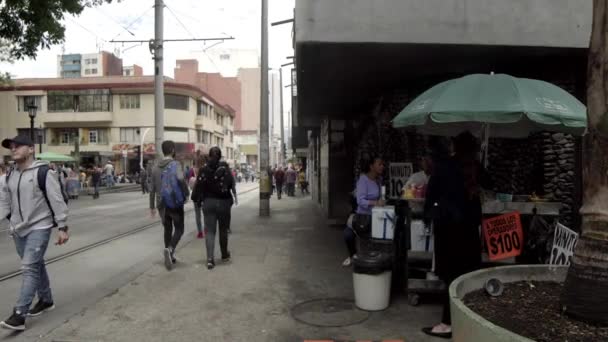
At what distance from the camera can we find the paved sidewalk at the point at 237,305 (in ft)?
14.6

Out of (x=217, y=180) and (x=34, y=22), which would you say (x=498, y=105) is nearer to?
(x=217, y=180)

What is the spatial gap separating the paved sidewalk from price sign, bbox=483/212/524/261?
2.91ft

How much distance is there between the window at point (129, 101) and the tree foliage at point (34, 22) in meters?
34.9

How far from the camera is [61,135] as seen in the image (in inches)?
1892

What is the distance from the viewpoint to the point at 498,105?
4.35 metres

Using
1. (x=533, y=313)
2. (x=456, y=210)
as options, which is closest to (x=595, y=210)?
(x=533, y=313)

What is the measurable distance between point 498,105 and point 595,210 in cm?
162

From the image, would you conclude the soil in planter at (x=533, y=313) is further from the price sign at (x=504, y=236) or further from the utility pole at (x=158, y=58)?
the utility pole at (x=158, y=58)

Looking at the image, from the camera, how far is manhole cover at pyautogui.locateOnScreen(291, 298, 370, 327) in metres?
4.77

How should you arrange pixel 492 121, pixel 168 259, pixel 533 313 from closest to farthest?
pixel 533 313, pixel 492 121, pixel 168 259

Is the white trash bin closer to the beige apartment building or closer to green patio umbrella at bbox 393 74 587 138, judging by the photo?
green patio umbrella at bbox 393 74 587 138

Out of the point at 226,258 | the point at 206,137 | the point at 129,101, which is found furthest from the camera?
the point at 206,137

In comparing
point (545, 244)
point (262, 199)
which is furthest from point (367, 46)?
point (262, 199)

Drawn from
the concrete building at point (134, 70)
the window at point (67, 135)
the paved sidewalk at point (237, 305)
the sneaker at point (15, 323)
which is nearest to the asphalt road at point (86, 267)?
the sneaker at point (15, 323)
